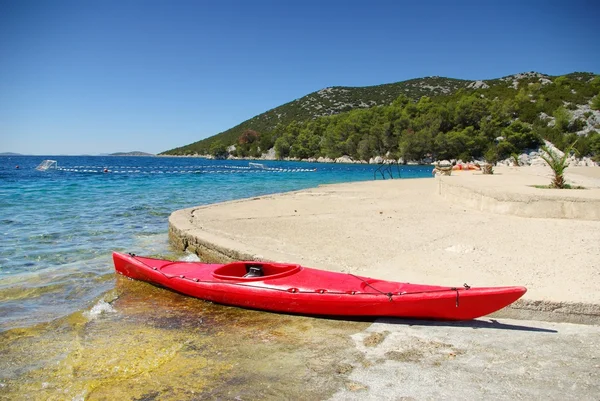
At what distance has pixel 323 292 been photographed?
4289mm

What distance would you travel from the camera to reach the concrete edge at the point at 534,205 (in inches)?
309

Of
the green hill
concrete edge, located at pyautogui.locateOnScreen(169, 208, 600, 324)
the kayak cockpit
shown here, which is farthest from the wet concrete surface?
the green hill

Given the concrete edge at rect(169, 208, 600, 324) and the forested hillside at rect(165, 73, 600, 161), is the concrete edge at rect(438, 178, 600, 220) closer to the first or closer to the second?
the concrete edge at rect(169, 208, 600, 324)

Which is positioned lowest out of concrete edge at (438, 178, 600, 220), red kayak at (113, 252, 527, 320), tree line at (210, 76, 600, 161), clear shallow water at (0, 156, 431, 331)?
clear shallow water at (0, 156, 431, 331)

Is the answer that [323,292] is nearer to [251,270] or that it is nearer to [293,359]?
[293,359]

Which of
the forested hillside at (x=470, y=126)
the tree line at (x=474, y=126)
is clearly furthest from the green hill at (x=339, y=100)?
the tree line at (x=474, y=126)

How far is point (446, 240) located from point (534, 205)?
9.46ft

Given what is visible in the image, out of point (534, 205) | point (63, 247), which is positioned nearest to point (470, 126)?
point (534, 205)

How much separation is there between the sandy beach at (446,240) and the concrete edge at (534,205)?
0.06ft

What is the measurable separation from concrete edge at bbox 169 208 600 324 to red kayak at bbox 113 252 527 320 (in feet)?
1.75

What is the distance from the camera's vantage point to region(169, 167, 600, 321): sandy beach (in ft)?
15.9

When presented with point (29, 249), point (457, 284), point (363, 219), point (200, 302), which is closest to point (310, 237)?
point (363, 219)

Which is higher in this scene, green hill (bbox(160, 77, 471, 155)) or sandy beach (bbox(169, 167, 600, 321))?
green hill (bbox(160, 77, 471, 155))

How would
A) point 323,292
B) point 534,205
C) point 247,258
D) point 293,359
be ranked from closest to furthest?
point 293,359 → point 323,292 → point 247,258 → point 534,205
